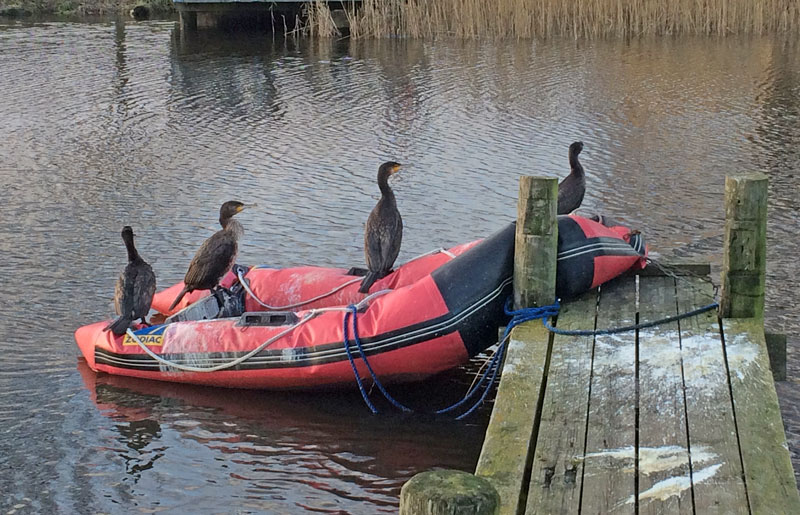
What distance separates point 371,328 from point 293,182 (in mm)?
4885

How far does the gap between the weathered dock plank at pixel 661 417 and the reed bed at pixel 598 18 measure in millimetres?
12876

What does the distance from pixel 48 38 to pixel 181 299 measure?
14.0 m

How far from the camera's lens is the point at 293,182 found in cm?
977

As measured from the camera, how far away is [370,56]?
54.5ft

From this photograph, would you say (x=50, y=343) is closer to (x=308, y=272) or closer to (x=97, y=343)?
(x=97, y=343)

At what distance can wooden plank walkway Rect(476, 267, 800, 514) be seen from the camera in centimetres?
329

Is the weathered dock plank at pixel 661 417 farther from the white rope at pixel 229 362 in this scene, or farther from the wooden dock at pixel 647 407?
the white rope at pixel 229 362

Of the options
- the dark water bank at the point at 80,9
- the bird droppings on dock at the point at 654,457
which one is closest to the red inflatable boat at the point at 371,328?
the bird droppings on dock at the point at 654,457

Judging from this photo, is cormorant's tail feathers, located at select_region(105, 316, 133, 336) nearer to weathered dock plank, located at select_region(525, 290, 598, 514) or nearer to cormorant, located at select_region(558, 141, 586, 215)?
weathered dock plank, located at select_region(525, 290, 598, 514)

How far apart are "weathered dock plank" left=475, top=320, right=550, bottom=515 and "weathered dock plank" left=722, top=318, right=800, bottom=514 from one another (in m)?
0.69

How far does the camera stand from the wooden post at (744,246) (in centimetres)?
439

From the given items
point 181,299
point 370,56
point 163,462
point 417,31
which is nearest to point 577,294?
point 163,462

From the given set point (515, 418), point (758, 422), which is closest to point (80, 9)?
point (515, 418)

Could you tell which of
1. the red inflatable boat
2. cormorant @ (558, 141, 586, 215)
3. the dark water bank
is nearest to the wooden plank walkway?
the red inflatable boat
